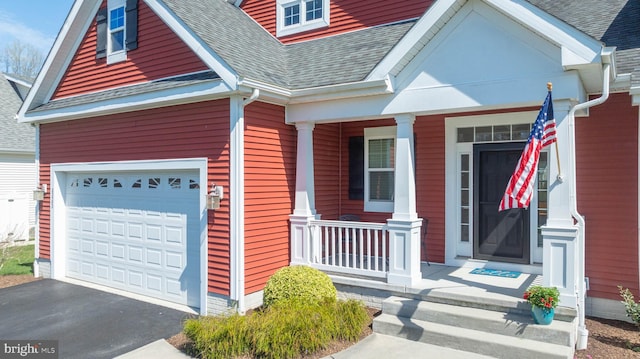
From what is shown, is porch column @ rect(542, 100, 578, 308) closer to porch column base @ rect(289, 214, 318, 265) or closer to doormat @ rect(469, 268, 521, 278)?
doormat @ rect(469, 268, 521, 278)

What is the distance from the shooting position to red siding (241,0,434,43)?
8.73 meters

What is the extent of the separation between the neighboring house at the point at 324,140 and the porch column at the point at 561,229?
0.07ft

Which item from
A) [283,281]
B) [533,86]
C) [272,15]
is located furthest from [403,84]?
[272,15]

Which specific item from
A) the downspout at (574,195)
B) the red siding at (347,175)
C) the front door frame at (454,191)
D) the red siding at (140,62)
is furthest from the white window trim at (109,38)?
the downspout at (574,195)

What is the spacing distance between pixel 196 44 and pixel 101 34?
311 cm

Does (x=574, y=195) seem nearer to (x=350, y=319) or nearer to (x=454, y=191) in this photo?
(x=454, y=191)

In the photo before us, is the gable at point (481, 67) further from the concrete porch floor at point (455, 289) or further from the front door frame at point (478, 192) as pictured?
the concrete porch floor at point (455, 289)

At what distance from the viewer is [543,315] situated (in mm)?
5277

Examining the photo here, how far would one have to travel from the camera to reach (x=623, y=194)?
6566 millimetres

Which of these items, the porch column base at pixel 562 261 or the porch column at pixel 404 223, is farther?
the porch column at pixel 404 223

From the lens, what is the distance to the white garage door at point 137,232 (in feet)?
25.5

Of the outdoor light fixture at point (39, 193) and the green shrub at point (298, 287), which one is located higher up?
the outdoor light fixture at point (39, 193)

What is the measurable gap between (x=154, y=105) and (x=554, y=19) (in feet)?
20.7

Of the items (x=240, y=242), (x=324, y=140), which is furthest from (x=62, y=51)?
(x=240, y=242)
